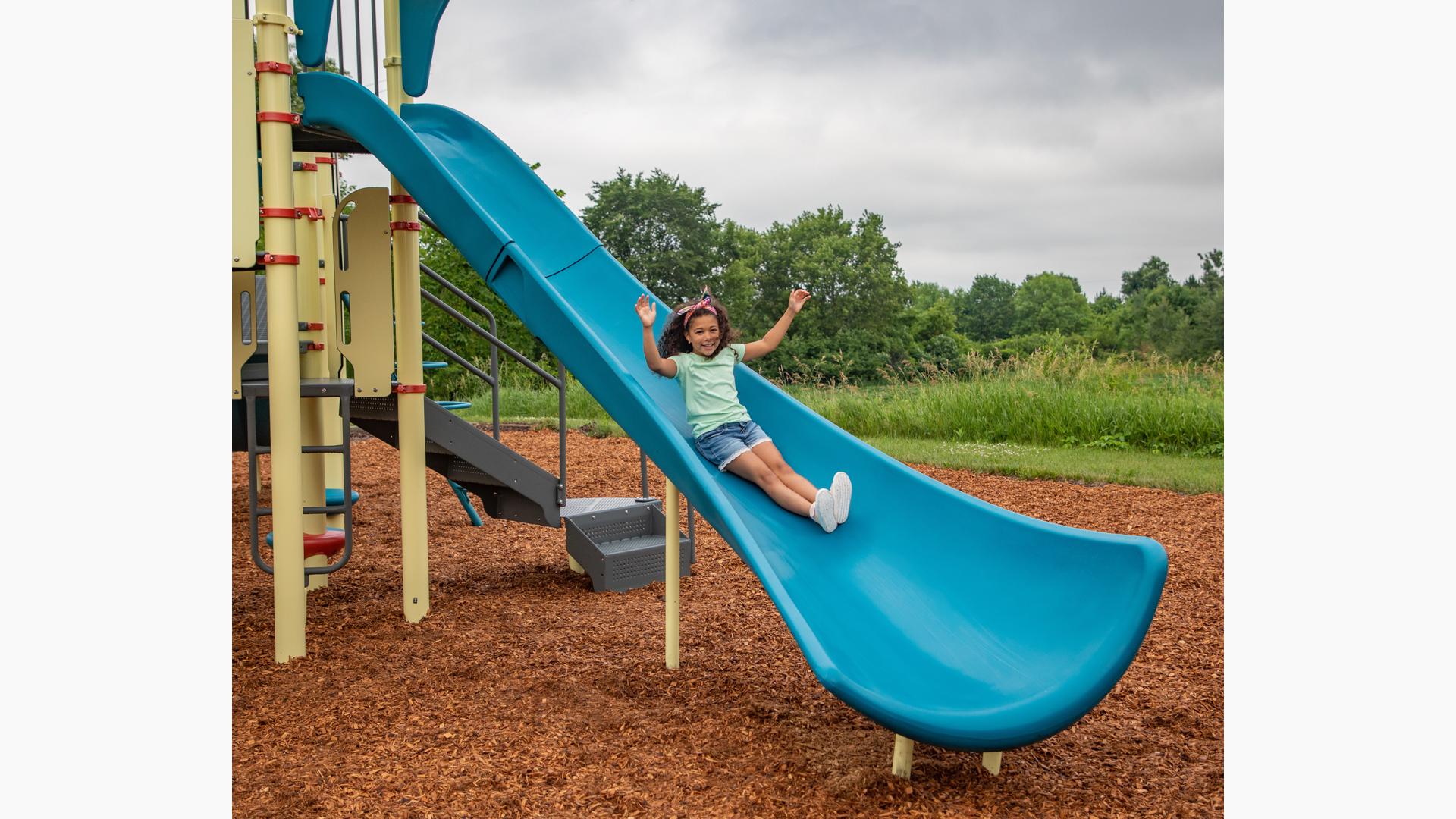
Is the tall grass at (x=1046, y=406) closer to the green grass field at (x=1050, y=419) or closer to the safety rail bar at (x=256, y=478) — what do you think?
the green grass field at (x=1050, y=419)

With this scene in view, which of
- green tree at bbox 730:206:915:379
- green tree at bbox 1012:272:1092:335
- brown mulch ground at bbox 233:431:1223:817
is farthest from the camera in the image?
green tree at bbox 1012:272:1092:335

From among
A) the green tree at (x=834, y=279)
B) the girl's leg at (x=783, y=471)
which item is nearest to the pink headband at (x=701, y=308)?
the girl's leg at (x=783, y=471)

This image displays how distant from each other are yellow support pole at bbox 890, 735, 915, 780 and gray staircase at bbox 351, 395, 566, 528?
2.92 meters

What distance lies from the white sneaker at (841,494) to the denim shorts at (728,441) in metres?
0.46

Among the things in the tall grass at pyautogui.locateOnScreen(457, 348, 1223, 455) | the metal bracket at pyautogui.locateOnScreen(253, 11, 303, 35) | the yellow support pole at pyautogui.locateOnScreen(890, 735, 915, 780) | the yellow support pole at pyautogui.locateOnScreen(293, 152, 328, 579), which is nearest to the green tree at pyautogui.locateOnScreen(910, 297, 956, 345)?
the tall grass at pyautogui.locateOnScreen(457, 348, 1223, 455)

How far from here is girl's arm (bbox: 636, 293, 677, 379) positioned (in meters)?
4.54

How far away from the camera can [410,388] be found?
17.1 feet

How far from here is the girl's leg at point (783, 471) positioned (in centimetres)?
440

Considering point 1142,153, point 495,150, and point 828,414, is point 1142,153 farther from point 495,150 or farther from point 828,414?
point 495,150

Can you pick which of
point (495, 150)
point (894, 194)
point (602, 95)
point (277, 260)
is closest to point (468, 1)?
point (602, 95)

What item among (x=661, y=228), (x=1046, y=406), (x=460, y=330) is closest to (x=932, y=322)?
(x=661, y=228)

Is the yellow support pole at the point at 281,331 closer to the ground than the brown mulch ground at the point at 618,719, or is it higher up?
higher up

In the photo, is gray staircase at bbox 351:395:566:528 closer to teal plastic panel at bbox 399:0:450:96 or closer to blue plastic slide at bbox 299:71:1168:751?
blue plastic slide at bbox 299:71:1168:751

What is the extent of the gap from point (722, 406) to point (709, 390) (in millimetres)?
104
